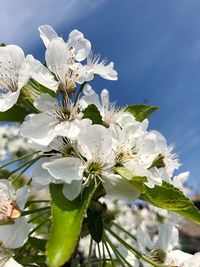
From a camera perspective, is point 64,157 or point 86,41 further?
point 86,41

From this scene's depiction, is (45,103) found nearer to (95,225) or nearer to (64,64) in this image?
(64,64)

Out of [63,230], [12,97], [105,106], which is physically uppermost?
[105,106]

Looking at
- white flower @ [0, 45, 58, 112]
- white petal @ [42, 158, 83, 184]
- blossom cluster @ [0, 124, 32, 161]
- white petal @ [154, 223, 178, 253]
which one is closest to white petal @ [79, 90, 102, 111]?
white flower @ [0, 45, 58, 112]

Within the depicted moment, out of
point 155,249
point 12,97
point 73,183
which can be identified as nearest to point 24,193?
point 73,183

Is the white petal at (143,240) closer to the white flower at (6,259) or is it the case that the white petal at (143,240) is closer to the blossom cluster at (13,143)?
the white flower at (6,259)

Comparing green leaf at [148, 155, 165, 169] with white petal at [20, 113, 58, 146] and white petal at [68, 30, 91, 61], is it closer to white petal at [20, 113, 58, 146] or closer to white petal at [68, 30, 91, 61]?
white petal at [20, 113, 58, 146]

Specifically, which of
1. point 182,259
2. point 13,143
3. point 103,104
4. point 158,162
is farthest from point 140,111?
point 13,143

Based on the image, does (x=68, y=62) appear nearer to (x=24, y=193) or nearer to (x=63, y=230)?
(x=24, y=193)
